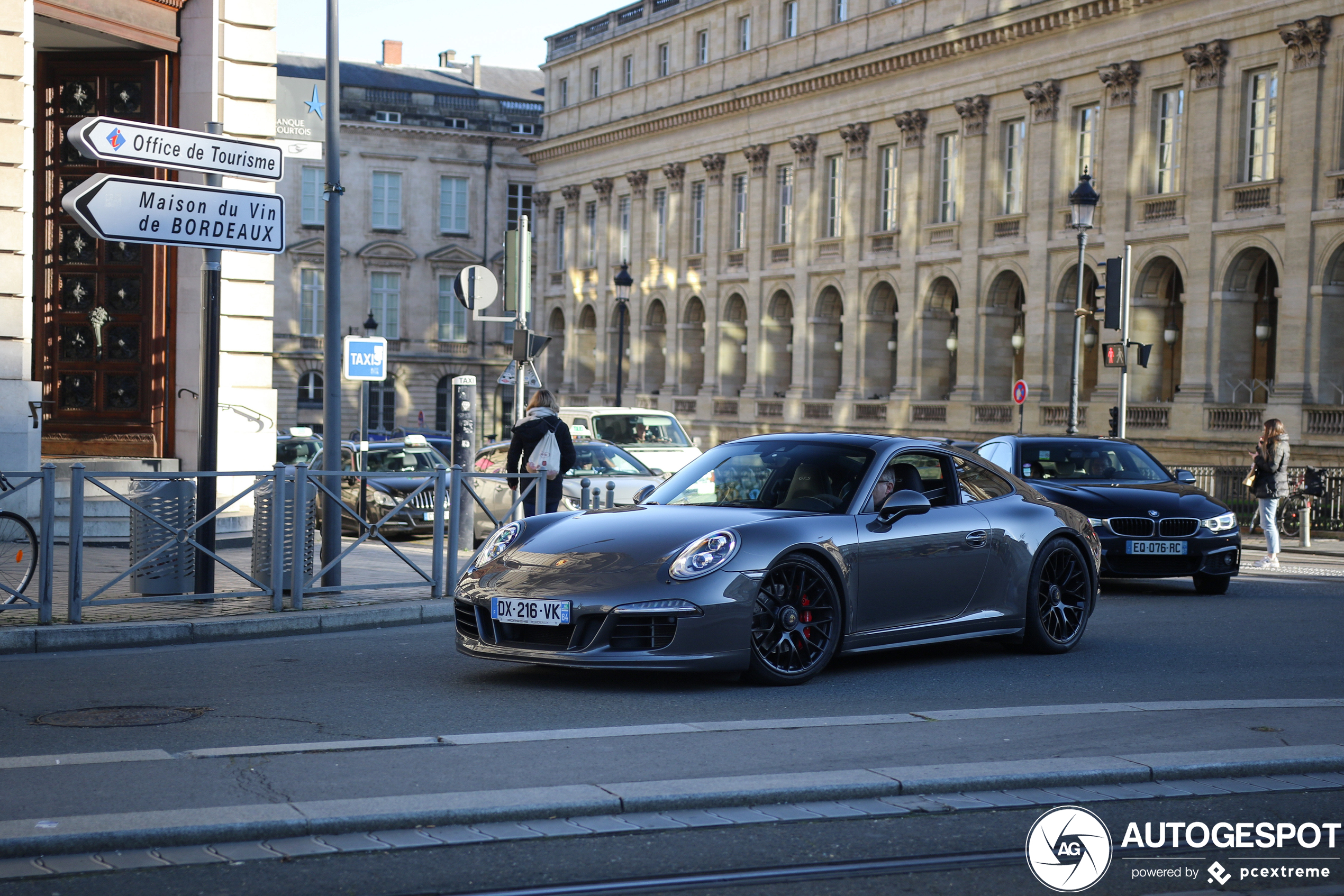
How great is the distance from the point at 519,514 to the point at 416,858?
9790 millimetres

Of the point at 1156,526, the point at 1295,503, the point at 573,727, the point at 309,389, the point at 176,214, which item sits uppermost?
the point at 176,214

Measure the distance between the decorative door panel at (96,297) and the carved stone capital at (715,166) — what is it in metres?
46.3

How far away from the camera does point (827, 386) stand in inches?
2318

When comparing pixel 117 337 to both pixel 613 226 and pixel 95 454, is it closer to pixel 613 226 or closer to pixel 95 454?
pixel 95 454

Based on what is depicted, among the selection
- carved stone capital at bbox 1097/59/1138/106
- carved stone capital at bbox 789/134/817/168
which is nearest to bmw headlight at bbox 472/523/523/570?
carved stone capital at bbox 1097/59/1138/106

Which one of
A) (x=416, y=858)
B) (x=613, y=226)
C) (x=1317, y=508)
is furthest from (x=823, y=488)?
(x=613, y=226)

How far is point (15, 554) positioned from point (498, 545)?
3771mm

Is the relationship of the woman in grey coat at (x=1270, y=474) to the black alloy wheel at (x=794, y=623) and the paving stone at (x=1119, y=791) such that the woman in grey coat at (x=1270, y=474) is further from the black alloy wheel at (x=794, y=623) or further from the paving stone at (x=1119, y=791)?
the paving stone at (x=1119, y=791)

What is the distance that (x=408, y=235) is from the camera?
80.7 m

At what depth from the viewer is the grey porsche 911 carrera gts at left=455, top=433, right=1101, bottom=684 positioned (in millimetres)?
8641

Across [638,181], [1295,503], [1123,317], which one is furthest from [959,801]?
[638,181]

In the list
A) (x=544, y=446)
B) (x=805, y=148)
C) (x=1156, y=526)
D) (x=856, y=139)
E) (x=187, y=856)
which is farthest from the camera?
(x=805, y=148)

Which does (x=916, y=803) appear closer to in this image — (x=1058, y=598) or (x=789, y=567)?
(x=789, y=567)

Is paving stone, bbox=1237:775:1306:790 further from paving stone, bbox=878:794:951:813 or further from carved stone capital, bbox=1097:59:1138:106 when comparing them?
carved stone capital, bbox=1097:59:1138:106
